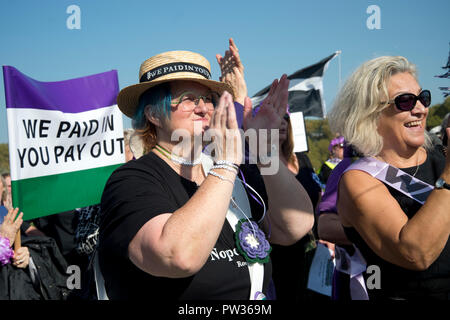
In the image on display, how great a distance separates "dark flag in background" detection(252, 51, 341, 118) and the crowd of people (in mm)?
5176

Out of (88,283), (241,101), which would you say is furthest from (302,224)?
(88,283)

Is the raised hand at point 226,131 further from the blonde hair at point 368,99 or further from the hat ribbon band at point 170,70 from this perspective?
the blonde hair at point 368,99

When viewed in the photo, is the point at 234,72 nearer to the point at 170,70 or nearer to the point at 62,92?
the point at 170,70

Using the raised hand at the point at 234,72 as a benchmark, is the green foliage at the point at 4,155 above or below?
below

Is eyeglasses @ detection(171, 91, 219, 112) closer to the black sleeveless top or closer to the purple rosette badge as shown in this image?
the purple rosette badge

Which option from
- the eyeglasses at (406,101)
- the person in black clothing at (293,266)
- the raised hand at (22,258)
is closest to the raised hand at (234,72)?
the eyeglasses at (406,101)

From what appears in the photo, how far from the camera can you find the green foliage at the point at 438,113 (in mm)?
11273

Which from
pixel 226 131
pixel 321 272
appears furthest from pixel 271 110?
pixel 321 272

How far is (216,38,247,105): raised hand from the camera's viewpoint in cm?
225

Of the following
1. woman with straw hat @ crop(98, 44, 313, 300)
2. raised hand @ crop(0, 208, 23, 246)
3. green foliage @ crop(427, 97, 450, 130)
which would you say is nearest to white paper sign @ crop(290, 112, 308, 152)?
woman with straw hat @ crop(98, 44, 313, 300)

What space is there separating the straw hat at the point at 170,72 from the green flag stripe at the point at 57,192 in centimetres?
153

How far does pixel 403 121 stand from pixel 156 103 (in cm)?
128

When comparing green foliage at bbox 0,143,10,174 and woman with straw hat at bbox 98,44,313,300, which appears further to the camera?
green foliage at bbox 0,143,10,174

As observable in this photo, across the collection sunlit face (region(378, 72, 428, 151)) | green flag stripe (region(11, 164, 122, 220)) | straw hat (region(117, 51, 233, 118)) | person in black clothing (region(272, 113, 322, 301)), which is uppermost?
straw hat (region(117, 51, 233, 118))
